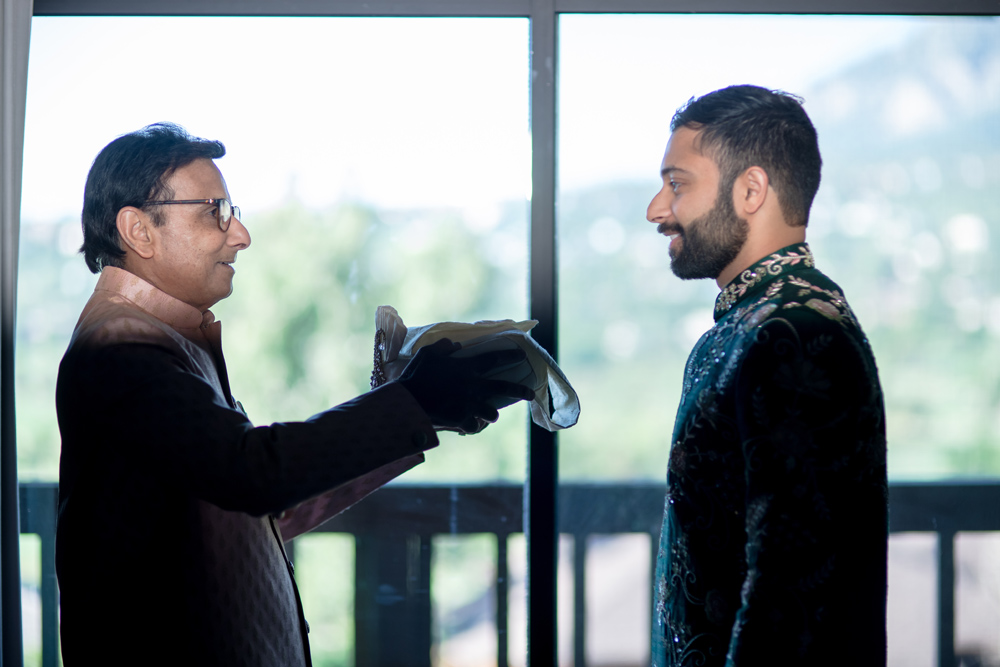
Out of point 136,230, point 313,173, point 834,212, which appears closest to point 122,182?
point 136,230

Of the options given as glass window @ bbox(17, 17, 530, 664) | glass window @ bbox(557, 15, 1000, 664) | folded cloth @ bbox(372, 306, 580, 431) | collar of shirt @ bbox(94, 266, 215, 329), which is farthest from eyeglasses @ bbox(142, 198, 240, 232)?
glass window @ bbox(557, 15, 1000, 664)

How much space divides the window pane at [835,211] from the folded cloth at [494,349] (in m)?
0.63

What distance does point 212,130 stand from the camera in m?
1.79

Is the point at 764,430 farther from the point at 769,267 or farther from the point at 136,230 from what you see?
the point at 136,230

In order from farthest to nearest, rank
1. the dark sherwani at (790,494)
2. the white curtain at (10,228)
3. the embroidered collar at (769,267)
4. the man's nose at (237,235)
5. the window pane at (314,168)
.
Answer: the window pane at (314,168) → the white curtain at (10,228) → the man's nose at (237,235) → the embroidered collar at (769,267) → the dark sherwani at (790,494)

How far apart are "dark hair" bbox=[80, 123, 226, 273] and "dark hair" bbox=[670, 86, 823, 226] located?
2.93 ft

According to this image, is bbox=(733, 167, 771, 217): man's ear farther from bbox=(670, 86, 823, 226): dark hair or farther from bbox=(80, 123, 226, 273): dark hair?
bbox=(80, 123, 226, 273): dark hair

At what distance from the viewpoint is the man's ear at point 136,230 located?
107 cm

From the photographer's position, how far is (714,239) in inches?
42.5

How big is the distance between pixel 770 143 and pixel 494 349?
557 mm

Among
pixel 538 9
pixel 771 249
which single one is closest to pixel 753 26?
pixel 538 9

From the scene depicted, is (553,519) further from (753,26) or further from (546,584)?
(753,26)

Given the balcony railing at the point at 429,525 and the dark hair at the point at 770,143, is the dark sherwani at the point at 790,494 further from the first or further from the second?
the balcony railing at the point at 429,525

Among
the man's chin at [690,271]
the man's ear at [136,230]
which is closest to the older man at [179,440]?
the man's ear at [136,230]
